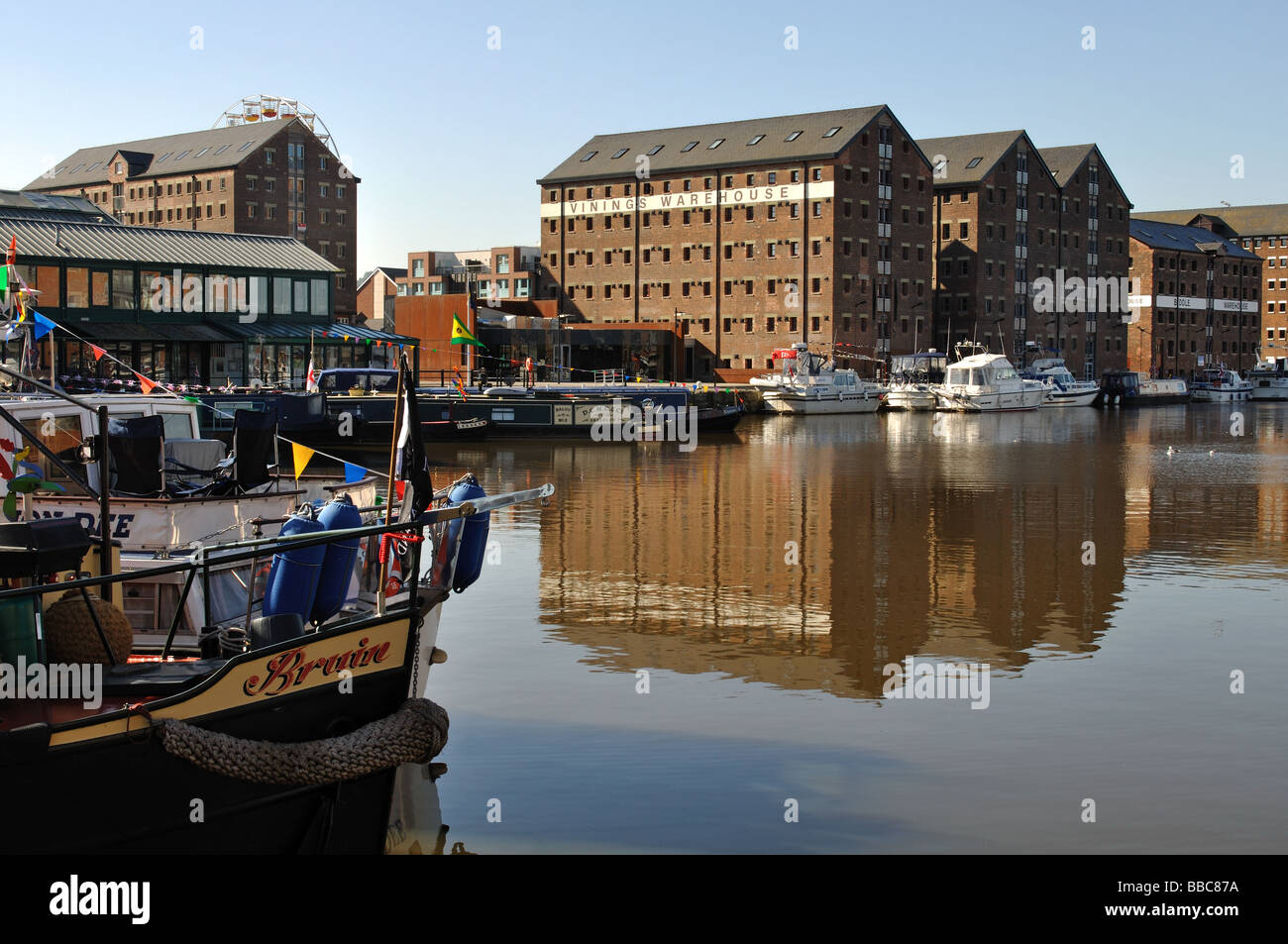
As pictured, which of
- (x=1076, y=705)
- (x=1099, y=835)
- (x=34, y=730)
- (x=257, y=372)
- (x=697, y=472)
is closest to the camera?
(x=34, y=730)

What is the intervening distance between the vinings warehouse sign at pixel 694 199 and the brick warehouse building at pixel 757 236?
0.10 m

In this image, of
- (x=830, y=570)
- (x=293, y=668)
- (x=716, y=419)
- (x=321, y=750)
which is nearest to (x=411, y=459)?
(x=293, y=668)

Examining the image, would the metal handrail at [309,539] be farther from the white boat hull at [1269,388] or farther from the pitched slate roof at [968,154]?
the white boat hull at [1269,388]

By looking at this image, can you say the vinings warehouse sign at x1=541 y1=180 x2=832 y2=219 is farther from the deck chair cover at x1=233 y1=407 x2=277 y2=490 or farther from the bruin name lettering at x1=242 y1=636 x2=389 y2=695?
the bruin name lettering at x1=242 y1=636 x2=389 y2=695

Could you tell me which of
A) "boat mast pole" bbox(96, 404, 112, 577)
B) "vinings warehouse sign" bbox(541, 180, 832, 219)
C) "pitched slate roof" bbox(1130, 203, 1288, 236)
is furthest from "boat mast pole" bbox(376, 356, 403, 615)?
"pitched slate roof" bbox(1130, 203, 1288, 236)

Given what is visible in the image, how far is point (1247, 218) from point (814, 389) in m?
100

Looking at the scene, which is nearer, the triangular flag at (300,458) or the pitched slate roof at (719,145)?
the triangular flag at (300,458)

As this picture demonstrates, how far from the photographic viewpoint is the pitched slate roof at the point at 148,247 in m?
56.8

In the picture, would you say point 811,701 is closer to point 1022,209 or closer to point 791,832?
point 791,832

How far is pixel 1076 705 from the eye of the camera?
1473cm

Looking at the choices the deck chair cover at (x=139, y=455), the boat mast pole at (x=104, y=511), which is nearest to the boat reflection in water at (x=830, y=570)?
the deck chair cover at (x=139, y=455)
